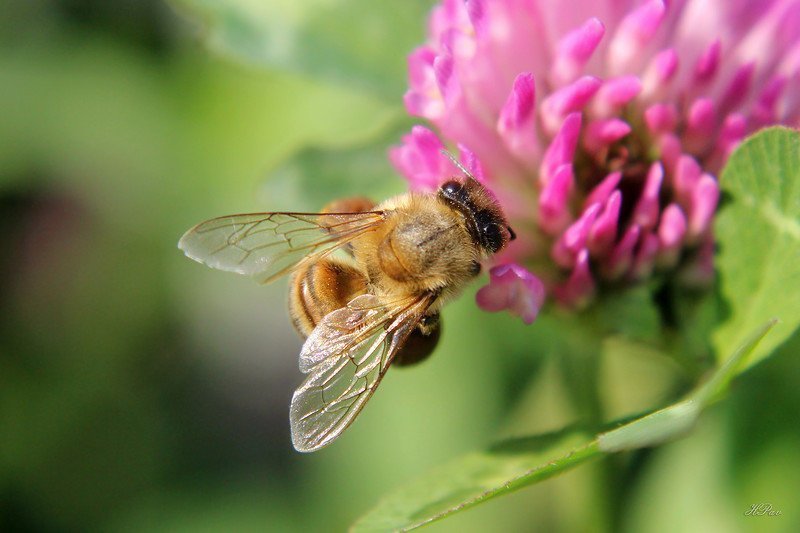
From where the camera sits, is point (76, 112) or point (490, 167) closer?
point (490, 167)

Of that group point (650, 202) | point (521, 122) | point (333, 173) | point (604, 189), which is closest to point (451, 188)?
point (521, 122)

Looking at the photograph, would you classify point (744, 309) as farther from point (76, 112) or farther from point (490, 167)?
point (76, 112)

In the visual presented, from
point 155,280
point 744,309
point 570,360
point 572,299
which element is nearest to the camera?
point 744,309

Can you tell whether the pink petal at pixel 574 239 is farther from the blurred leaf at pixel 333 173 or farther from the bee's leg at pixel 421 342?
the blurred leaf at pixel 333 173

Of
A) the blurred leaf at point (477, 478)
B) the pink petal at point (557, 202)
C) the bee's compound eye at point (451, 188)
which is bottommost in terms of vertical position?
the blurred leaf at point (477, 478)

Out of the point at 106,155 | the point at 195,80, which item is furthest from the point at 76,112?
the point at 195,80

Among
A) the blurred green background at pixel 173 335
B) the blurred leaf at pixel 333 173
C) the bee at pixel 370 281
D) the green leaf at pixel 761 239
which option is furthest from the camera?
the blurred green background at pixel 173 335

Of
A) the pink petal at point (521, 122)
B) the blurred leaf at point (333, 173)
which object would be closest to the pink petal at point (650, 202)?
the pink petal at point (521, 122)
